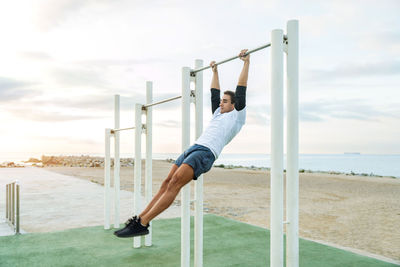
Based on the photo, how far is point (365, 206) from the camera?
930cm

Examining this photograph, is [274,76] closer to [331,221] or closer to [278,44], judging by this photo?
[278,44]

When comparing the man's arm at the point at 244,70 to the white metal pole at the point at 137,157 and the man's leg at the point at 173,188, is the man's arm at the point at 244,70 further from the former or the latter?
the white metal pole at the point at 137,157

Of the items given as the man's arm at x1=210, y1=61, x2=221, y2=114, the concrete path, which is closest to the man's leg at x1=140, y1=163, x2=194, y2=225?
the man's arm at x1=210, y1=61, x2=221, y2=114

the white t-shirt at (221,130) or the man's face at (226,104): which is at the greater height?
the man's face at (226,104)

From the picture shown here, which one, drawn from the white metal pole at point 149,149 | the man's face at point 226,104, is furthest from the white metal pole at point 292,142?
the white metal pole at point 149,149

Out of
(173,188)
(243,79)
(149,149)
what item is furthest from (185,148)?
(149,149)

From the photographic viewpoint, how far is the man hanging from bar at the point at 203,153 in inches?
114

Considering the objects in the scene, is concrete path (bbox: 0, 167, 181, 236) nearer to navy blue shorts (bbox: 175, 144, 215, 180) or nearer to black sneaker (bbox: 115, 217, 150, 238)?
black sneaker (bbox: 115, 217, 150, 238)

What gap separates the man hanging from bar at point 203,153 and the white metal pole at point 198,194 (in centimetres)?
28

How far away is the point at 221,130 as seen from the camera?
123 inches

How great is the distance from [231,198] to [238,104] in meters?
7.50

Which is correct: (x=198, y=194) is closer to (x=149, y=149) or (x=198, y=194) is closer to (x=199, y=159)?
(x=199, y=159)

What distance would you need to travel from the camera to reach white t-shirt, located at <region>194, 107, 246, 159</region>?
3085 millimetres

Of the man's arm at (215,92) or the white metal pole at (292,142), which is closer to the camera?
the white metal pole at (292,142)
